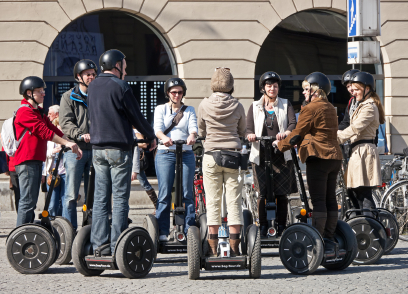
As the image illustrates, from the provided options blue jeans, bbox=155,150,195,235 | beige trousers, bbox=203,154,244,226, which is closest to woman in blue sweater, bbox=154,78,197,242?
blue jeans, bbox=155,150,195,235

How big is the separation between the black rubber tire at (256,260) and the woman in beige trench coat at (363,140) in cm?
182

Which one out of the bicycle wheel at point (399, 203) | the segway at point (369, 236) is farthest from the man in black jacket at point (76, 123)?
the bicycle wheel at point (399, 203)

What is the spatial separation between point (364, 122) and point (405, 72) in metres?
6.23

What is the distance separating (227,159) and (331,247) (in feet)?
4.18

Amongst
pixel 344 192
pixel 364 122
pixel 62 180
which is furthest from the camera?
pixel 62 180

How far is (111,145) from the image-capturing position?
18.2ft

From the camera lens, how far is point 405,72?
1245cm

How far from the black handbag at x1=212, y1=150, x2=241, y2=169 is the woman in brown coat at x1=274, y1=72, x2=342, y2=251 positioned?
0.56 meters

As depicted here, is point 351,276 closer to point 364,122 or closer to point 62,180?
point 364,122

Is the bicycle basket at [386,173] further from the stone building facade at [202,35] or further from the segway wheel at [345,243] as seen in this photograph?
the stone building facade at [202,35]

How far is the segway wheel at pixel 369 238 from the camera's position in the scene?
630 centimetres

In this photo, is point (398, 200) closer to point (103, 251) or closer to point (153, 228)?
point (153, 228)

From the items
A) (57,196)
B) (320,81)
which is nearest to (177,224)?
(320,81)

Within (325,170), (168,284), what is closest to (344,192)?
(325,170)
